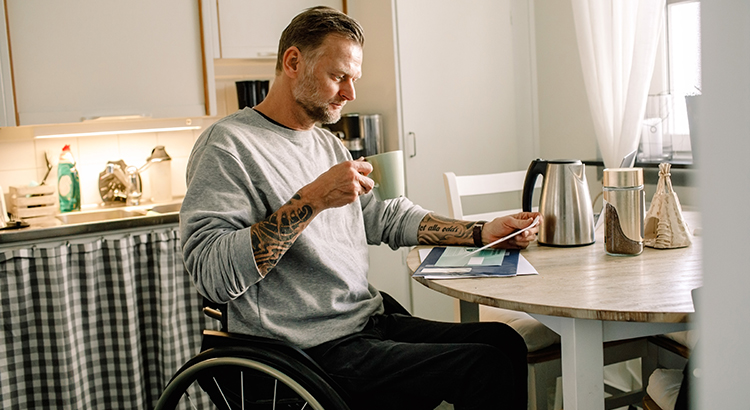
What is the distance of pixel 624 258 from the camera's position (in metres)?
1.36

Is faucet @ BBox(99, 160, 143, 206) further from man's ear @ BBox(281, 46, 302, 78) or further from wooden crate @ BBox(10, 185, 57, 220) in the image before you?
man's ear @ BBox(281, 46, 302, 78)

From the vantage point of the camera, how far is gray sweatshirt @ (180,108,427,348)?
47.7 inches

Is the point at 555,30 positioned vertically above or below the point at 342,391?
above

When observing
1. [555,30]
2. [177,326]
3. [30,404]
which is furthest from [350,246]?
[555,30]

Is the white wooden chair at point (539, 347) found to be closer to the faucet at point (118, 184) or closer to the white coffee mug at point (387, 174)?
the white coffee mug at point (387, 174)

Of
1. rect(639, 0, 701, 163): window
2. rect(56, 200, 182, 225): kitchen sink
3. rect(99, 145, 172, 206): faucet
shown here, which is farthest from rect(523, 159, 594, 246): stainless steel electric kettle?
rect(99, 145, 172, 206): faucet

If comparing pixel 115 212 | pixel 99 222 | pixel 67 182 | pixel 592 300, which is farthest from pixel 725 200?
pixel 67 182

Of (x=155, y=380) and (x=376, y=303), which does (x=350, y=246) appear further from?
(x=155, y=380)

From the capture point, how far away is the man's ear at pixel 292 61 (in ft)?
4.83

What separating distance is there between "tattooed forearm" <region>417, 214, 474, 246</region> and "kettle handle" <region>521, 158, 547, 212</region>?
0.15 metres

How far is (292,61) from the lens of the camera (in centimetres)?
148

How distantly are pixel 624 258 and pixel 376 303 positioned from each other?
0.58 meters

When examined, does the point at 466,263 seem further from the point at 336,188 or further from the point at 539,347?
the point at 539,347

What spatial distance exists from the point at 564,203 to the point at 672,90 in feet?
4.41
